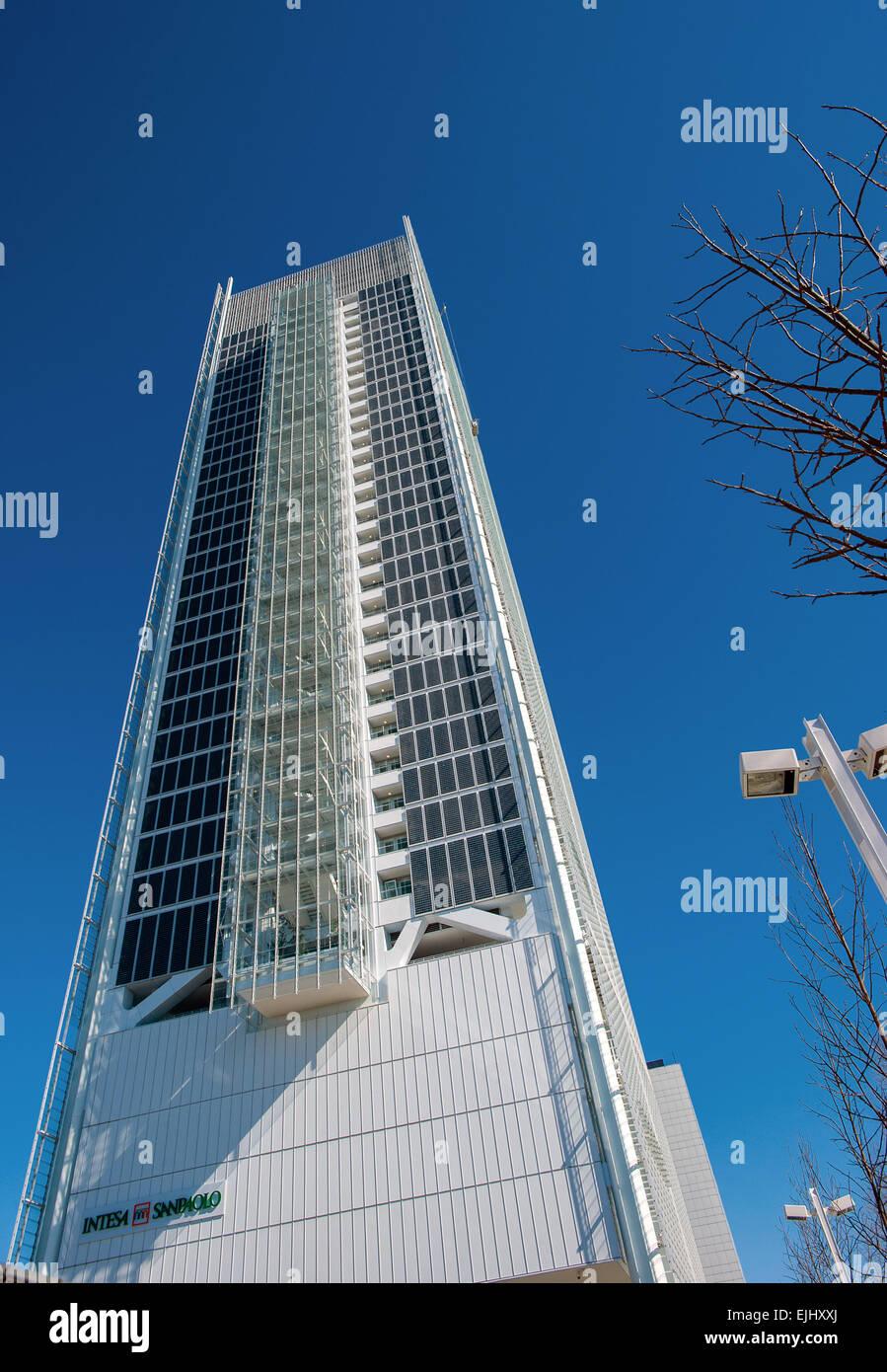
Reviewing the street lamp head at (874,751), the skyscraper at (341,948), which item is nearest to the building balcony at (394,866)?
the skyscraper at (341,948)

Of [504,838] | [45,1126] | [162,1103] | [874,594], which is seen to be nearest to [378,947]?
[504,838]

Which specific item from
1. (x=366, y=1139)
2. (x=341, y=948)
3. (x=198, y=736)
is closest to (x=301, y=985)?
(x=341, y=948)

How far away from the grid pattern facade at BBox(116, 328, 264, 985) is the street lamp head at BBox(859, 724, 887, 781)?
29.2 meters

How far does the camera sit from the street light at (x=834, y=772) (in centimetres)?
718

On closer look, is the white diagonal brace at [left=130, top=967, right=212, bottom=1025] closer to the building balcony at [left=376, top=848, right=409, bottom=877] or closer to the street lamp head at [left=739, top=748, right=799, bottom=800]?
the building balcony at [left=376, top=848, right=409, bottom=877]

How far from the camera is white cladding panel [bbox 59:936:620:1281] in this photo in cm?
2312

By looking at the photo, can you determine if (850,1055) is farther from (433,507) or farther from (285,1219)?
(433,507)

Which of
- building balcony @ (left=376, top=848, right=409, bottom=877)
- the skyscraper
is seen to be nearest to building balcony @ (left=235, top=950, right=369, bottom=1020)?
the skyscraper

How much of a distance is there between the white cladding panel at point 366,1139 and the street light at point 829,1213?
4.69 metres

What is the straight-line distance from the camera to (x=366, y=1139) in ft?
84.6

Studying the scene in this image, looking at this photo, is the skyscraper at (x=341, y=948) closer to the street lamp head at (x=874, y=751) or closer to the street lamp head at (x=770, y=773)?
the street lamp head at (x=770, y=773)

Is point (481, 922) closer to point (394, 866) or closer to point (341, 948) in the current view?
point (394, 866)

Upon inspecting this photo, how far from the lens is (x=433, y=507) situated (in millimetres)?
45500

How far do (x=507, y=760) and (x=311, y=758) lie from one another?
8.05 meters
